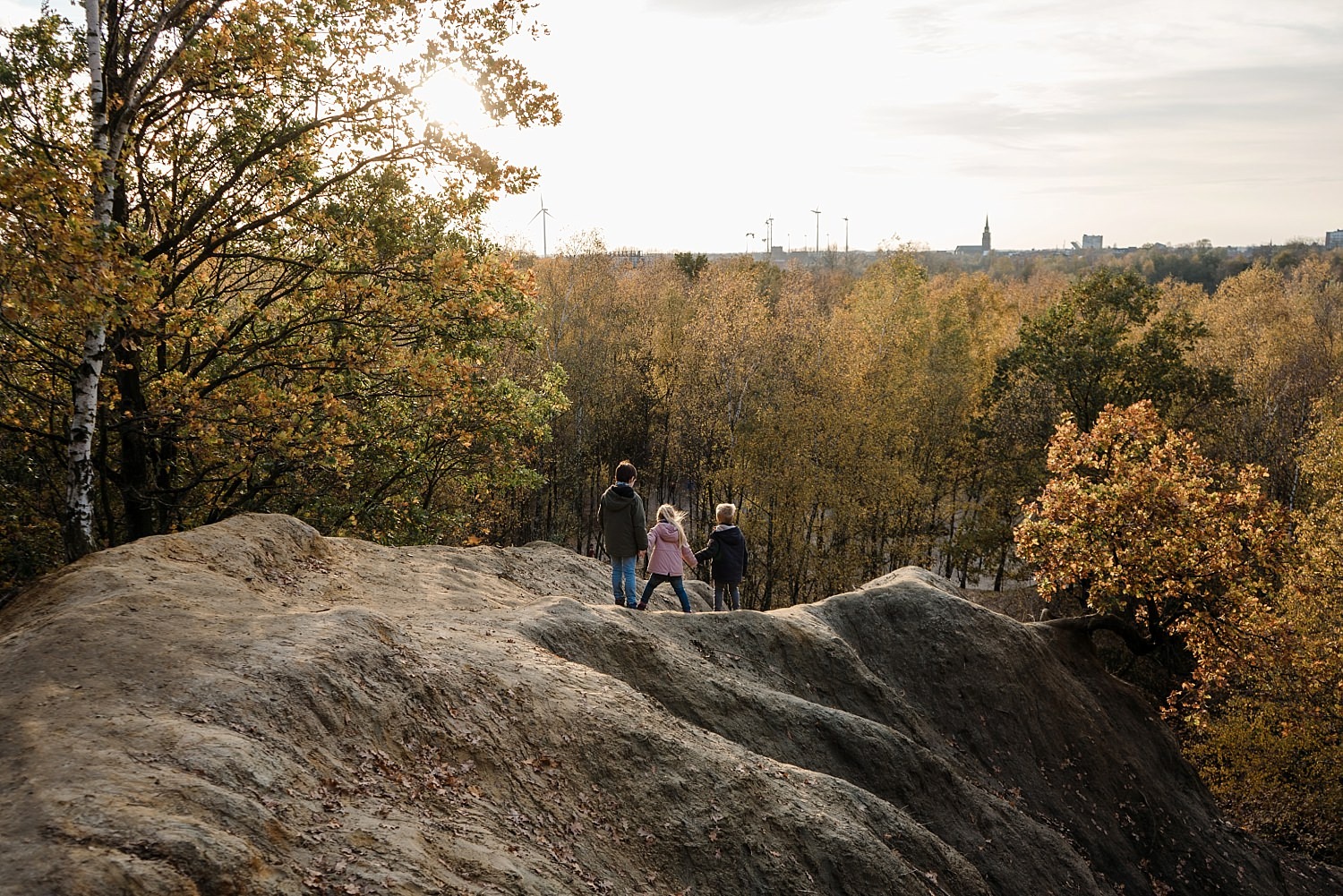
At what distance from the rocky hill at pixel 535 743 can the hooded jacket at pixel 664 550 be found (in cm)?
89

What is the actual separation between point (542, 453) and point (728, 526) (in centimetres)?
3076

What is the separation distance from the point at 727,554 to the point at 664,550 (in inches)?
55.8

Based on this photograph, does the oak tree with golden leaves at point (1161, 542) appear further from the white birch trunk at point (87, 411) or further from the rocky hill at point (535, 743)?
the white birch trunk at point (87, 411)

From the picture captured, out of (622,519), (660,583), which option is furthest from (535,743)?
(660,583)

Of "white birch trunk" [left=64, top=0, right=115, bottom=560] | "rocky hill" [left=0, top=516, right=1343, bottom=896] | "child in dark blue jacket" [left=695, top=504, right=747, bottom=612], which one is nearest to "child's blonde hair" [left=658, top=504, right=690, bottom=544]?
"child in dark blue jacket" [left=695, top=504, right=747, bottom=612]

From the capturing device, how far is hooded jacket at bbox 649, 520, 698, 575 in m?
15.2

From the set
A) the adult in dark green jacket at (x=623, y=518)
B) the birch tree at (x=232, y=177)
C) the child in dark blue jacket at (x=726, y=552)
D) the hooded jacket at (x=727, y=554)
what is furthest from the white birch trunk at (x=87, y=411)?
the hooded jacket at (x=727, y=554)

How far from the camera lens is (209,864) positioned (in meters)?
6.04

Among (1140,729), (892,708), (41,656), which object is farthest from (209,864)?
(1140,729)

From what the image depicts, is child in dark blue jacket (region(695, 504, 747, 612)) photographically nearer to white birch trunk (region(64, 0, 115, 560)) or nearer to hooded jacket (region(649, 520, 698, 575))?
hooded jacket (region(649, 520, 698, 575))

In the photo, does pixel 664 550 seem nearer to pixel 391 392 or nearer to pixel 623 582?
pixel 623 582

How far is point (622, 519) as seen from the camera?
1472 centimetres

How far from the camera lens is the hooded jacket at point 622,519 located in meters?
14.5

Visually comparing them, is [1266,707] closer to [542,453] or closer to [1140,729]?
[1140,729]
